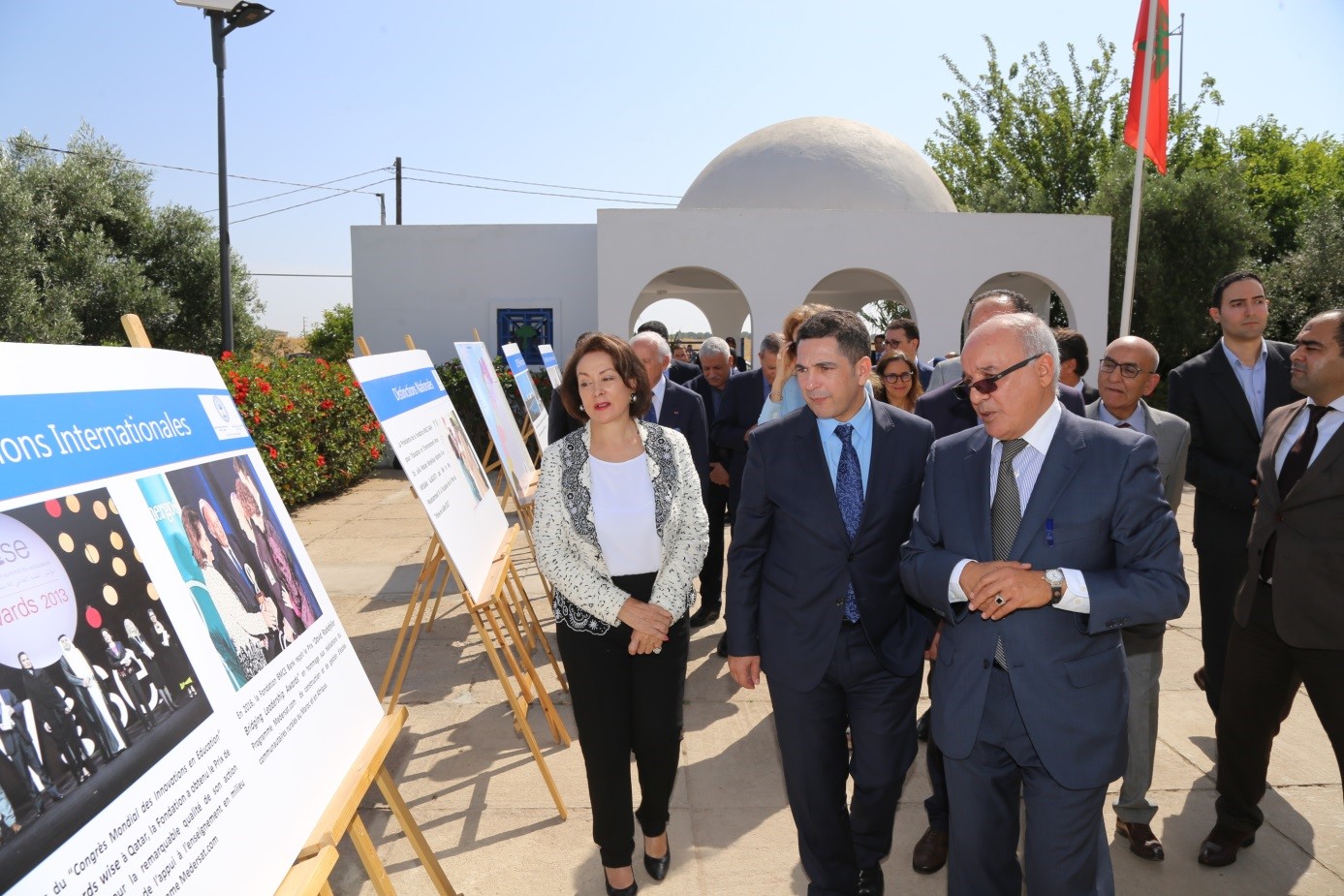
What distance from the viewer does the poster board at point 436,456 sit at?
3.77m

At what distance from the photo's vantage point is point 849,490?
121 inches

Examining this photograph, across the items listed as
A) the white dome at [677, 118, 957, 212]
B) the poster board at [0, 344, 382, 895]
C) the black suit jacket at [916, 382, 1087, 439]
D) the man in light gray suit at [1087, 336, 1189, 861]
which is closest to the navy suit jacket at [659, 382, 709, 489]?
the black suit jacket at [916, 382, 1087, 439]

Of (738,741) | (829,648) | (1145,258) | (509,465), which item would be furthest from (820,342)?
(1145,258)

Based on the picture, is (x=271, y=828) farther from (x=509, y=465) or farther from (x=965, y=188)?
(x=965, y=188)

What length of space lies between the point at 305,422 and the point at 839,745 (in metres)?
9.81

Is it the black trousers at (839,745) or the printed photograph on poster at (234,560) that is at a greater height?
the printed photograph on poster at (234,560)

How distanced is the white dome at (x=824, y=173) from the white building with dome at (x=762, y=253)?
3 centimetres

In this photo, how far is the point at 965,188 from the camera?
3186cm

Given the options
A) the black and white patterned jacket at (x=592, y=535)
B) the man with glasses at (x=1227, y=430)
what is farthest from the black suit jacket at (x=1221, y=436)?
the black and white patterned jacket at (x=592, y=535)

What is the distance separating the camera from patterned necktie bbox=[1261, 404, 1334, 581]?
3.37 m

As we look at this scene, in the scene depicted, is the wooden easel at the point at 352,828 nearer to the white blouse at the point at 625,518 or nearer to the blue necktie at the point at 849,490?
the white blouse at the point at 625,518

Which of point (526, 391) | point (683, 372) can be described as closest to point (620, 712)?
point (526, 391)

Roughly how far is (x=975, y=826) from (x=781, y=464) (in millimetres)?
1266

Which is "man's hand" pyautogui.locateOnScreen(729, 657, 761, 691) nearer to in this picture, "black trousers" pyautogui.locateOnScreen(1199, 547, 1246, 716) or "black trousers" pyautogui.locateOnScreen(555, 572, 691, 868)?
"black trousers" pyautogui.locateOnScreen(555, 572, 691, 868)
